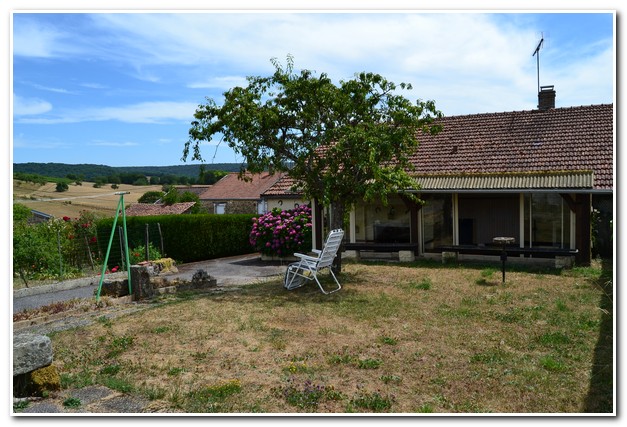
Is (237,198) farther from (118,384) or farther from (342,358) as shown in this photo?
(118,384)

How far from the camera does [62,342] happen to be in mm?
7465

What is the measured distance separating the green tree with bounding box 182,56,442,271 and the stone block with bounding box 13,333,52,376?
648 cm

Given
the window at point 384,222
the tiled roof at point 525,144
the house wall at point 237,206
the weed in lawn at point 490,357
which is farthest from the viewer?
the house wall at point 237,206

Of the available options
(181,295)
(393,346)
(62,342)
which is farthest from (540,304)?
(62,342)

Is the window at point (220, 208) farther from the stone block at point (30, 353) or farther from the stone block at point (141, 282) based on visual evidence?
the stone block at point (30, 353)

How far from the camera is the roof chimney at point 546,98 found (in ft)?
61.5

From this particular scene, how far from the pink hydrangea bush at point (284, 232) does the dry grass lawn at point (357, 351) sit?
282 inches

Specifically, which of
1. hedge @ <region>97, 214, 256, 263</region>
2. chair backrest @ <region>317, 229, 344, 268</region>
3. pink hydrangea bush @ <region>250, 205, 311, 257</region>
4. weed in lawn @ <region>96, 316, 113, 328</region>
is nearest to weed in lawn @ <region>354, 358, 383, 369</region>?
weed in lawn @ <region>96, 316, 113, 328</region>

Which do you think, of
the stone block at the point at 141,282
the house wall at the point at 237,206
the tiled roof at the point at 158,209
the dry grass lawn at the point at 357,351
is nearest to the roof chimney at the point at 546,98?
the dry grass lawn at the point at 357,351

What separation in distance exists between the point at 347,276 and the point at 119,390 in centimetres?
782

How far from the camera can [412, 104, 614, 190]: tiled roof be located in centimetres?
1542

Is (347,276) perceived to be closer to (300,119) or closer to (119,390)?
(300,119)

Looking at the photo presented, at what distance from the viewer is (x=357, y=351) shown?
6.79 meters

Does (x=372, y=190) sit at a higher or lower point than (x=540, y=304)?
higher
